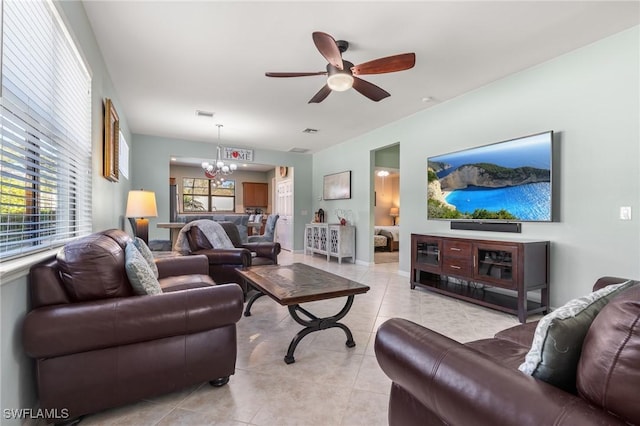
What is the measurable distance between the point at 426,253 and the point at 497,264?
3.19ft

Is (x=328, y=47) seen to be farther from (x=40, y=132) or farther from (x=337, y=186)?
(x=337, y=186)

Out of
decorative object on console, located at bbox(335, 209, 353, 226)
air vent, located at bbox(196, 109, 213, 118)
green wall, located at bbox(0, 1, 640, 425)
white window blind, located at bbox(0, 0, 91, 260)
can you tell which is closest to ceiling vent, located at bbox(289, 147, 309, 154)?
decorative object on console, located at bbox(335, 209, 353, 226)

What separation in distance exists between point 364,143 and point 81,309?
5.36 meters

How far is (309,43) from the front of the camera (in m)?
2.79

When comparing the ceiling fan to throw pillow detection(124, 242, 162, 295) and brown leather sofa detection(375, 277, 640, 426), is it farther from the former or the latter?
brown leather sofa detection(375, 277, 640, 426)

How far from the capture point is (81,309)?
4.58 ft

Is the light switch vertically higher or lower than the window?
lower

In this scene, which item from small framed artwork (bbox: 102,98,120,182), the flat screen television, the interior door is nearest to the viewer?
small framed artwork (bbox: 102,98,120,182)

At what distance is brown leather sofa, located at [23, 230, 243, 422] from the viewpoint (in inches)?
53.6

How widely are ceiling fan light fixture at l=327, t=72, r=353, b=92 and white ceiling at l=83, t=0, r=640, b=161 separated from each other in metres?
0.37

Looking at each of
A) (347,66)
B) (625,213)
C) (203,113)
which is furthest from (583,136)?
(203,113)

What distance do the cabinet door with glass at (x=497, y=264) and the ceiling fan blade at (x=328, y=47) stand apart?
93.0 inches

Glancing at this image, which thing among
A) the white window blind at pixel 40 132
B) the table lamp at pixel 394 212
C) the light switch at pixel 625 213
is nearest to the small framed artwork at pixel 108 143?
the white window blind at pixel 40 132

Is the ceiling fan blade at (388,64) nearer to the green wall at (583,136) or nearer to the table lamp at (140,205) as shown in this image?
the green wall at (583,136)
